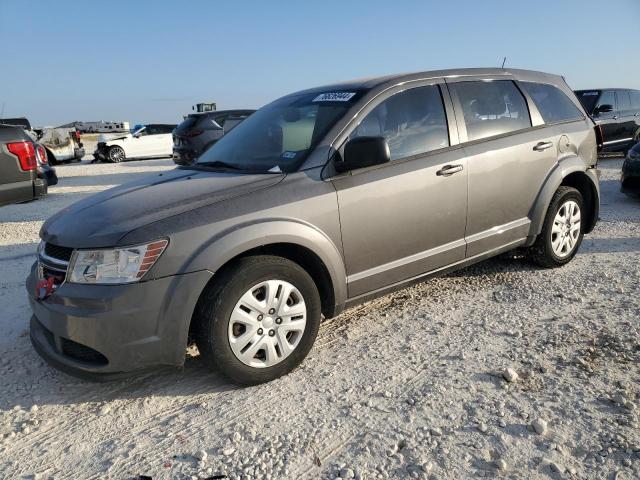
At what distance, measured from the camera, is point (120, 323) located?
253cm

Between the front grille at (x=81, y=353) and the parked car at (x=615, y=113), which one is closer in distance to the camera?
the front grille at (x=81, y=353)

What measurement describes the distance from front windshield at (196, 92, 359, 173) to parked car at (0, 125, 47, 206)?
401 centimetres

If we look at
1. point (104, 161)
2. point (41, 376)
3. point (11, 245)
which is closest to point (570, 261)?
point (41, 376)

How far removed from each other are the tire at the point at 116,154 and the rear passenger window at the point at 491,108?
1918 cm

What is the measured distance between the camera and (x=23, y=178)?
6.65 m

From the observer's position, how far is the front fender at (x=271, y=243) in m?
2.64

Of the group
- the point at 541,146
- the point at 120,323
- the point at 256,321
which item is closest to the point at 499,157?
the point at 541,146

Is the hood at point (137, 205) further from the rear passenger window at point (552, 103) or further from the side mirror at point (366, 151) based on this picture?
the rear passenger window at point (552, 103)

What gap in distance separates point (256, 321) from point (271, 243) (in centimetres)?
45

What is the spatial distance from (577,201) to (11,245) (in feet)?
21.1

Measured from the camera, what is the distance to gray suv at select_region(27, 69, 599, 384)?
259cm

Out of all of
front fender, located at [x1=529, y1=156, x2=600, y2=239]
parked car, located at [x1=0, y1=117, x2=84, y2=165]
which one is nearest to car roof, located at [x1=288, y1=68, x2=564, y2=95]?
front fender, located at [x1=529, y1=156, x2=600, y2=239]

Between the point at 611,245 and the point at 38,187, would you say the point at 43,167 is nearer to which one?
the point at 38,187

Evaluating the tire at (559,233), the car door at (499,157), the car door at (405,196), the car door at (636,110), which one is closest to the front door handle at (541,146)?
the car door at (499,157)
